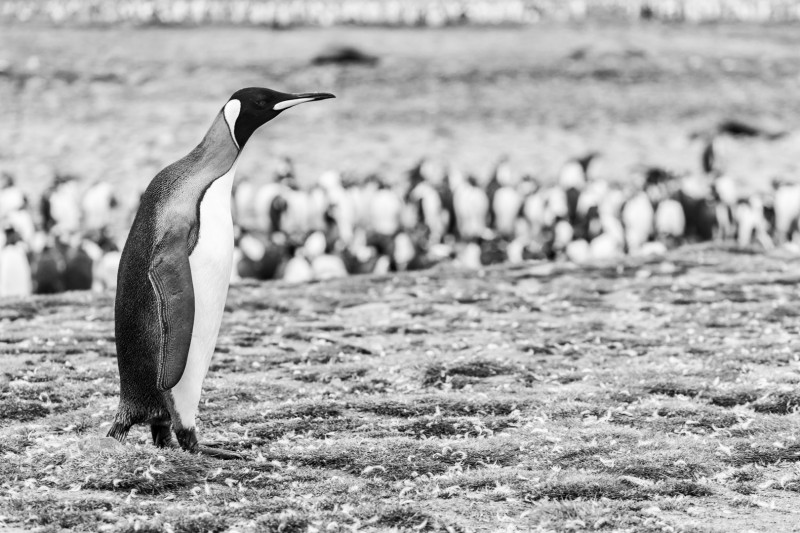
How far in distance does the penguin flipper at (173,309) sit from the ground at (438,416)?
57 cm

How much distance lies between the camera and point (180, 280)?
627cm

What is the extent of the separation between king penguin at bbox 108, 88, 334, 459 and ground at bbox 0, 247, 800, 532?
1.01 feet

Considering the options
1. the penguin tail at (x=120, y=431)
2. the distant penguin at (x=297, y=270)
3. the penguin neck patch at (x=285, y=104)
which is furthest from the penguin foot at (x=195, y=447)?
the distant penguin at (x=297, y=270)

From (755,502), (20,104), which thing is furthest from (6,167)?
(755,502)

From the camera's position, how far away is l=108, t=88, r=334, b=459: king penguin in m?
6.27

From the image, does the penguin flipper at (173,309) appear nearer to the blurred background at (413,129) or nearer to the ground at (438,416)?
the ground at (438,416)

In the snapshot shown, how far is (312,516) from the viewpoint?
5.77 m

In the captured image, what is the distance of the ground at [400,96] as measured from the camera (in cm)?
2495

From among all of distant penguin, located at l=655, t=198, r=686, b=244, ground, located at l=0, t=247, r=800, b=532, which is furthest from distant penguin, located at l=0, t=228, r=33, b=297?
distant penguin, located at l=655, t=198, r=686, b=244

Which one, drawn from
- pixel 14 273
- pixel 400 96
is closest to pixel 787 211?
pixel 14 273

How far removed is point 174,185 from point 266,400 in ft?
6.98

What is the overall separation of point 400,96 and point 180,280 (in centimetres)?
2323

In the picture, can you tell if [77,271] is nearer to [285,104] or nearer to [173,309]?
[285,104]

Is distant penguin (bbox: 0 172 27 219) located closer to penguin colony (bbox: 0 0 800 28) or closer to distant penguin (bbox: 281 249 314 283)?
distant penguin (bbox: 281 249 314 283)
